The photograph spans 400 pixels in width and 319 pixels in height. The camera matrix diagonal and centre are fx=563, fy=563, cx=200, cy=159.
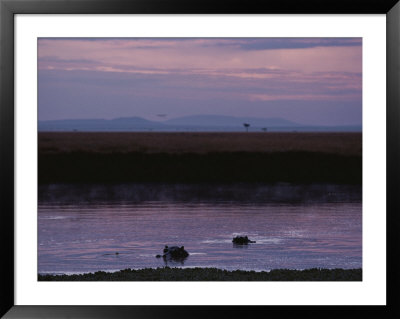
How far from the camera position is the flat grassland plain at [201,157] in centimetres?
2239

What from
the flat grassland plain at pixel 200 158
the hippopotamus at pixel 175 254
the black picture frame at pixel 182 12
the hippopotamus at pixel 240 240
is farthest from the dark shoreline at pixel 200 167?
the black picture frame at pixel 182 12

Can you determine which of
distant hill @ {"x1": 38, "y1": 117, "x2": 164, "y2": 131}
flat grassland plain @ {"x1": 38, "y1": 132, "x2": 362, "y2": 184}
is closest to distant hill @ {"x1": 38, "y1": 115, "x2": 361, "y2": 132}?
distant hill @ {"x1": 38, "y1": 117, "x2": 164, "y2": 131}

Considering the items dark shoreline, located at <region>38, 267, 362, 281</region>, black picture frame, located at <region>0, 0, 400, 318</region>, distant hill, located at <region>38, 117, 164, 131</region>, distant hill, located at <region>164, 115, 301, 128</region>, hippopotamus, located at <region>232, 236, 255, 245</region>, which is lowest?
hippopotamus, located at <region>232, 236, 255, 245</region>

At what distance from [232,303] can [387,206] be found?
3.04 feet

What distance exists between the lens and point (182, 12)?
2.91m

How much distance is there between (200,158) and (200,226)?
16.0 m

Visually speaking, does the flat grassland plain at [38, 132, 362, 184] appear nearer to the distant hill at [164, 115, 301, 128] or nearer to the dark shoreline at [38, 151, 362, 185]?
the dark shoreline at [38, 151, 362, 185]

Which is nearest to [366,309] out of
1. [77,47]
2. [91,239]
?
[91,239]

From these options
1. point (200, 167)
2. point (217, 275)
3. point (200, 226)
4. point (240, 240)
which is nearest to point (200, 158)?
point (200, 167)

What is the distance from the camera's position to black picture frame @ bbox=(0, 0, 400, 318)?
112 inches

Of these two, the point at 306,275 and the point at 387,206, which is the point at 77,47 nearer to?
the point at 306,275

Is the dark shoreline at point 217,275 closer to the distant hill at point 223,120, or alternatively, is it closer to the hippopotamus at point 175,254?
the hippopotamus at point 175,254

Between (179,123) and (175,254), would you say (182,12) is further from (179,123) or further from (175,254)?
(179,123)

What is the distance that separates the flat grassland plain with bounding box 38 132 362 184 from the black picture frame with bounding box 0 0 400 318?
17723 mm
